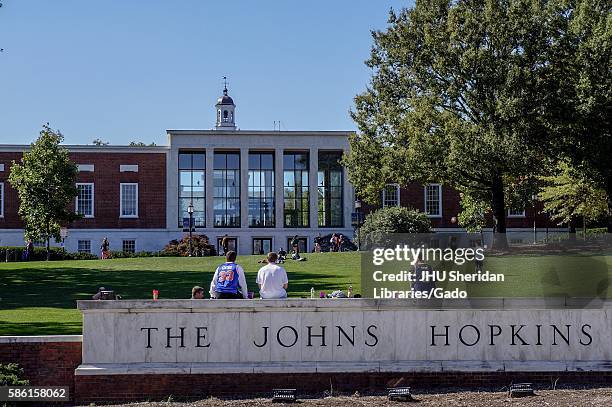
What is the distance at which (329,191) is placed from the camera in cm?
6762

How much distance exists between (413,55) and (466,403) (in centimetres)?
3382

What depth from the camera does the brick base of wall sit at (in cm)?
1575

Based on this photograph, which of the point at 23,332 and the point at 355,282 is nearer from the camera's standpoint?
the point at 23,332

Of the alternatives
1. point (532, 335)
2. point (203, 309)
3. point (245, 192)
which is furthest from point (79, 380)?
point (245, 192)

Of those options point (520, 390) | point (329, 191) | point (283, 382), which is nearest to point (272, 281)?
point (283, 382)

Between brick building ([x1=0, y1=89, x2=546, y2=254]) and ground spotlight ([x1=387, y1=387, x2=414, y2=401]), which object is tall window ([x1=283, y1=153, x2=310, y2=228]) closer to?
brick building ([x1=0, y1=89, x2=546, y2=254])

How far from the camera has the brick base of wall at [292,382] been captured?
15.8m

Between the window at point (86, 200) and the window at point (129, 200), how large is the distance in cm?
218

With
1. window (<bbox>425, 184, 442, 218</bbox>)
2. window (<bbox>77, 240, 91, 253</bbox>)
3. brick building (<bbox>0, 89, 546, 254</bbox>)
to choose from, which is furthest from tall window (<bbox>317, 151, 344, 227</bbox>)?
window (<bbox>77, 240, 91, 253</bbox>)

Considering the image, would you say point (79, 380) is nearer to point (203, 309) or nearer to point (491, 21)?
point (203, 309)

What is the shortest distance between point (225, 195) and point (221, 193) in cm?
34

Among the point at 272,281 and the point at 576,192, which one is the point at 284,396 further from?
the point at 576,192

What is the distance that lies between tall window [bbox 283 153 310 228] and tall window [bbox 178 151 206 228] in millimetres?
6069

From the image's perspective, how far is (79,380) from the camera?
15.7 m
